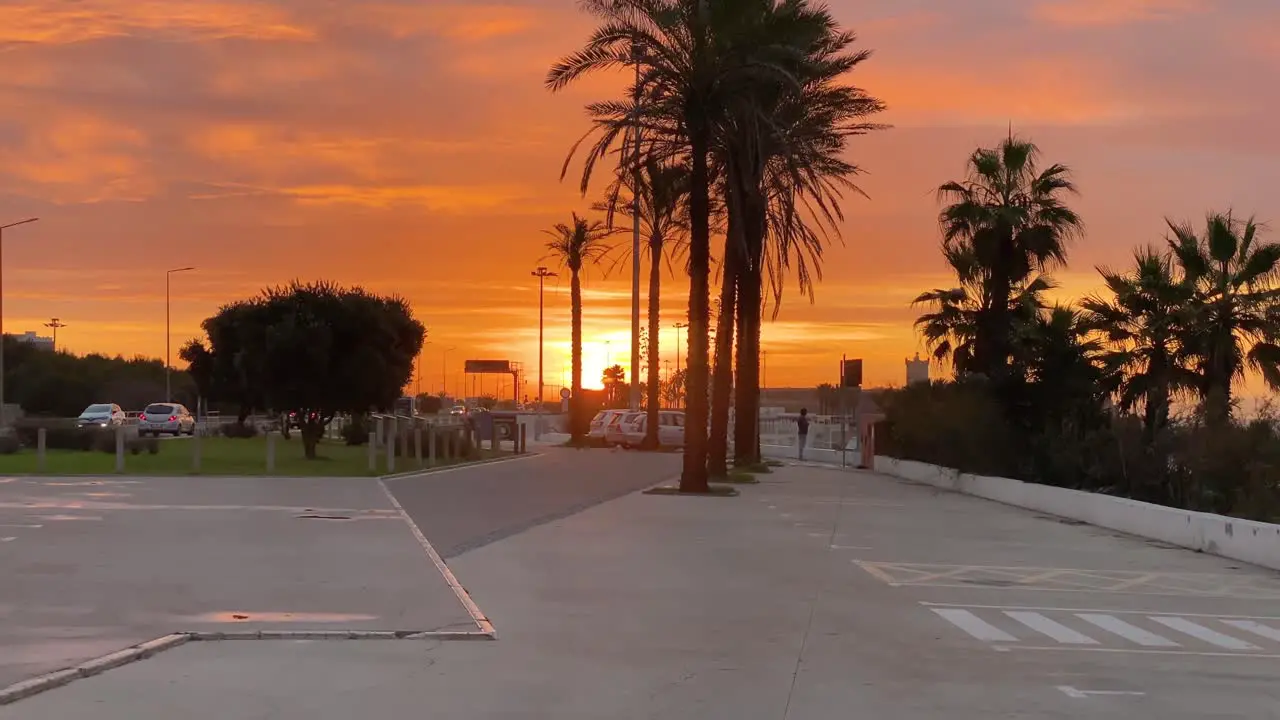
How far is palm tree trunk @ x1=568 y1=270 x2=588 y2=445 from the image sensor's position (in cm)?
6931

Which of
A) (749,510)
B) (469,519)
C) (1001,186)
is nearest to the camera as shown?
(469,519)

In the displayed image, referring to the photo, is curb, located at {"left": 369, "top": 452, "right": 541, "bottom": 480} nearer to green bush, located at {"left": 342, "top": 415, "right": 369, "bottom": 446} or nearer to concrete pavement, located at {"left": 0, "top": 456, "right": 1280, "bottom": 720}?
green bush, located at {"left": 342, "top": 415, "right": 369, "bottom": 446}

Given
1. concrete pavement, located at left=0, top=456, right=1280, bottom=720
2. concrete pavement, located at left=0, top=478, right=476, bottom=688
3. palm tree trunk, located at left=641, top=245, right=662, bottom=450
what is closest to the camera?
concrete pavement, located at left=0, top=456, right=1280, bottom=720

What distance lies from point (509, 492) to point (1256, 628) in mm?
19401

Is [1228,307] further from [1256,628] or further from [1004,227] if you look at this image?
[1256,628]

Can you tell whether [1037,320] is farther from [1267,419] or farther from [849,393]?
[849,393]

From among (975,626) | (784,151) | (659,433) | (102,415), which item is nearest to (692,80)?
(784,151)

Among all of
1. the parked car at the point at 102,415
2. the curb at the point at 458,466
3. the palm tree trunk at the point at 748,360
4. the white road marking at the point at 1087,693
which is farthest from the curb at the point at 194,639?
the parked car at the point at 102,415

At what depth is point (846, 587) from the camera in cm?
1558

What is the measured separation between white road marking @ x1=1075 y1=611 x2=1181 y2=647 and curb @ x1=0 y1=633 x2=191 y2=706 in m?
7.36

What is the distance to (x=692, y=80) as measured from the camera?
3161 cm

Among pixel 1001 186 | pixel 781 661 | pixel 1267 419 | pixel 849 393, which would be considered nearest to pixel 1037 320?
pixel 1001 186

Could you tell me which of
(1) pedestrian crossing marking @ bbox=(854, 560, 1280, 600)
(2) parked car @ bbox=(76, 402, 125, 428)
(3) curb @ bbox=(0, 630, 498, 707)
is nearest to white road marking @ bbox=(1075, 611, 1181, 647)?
(1) pedestrian crossing marking @ bbox=(854, 560, 1280, 600)

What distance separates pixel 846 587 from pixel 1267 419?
13481 mm
